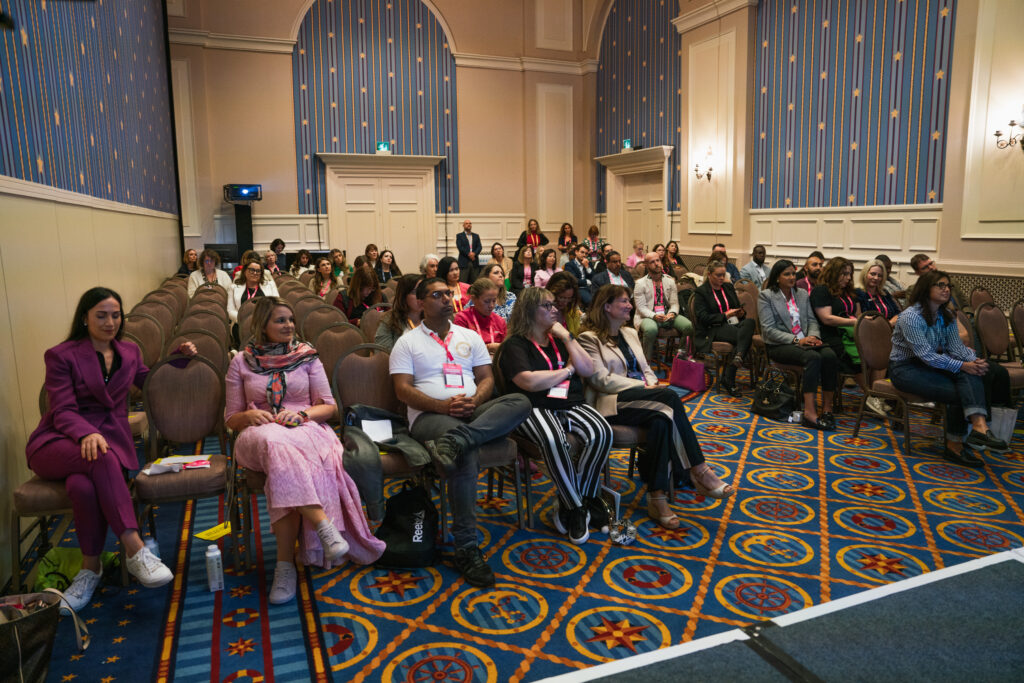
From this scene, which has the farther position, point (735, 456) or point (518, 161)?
point (518, 161)

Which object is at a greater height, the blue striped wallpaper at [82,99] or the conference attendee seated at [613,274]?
the blue striped wallpaper at [82,99]

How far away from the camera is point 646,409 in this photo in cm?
351

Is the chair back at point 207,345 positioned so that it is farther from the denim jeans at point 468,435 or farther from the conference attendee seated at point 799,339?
the conference attendee seated at point 799,339

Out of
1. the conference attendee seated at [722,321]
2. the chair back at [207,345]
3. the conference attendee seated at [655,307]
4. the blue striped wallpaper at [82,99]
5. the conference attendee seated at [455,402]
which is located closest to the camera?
the conference attendee seated at [455,402]

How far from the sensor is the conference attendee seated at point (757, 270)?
8.51 meters

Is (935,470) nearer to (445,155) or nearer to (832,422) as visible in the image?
(832,422)

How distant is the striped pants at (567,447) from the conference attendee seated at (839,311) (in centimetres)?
287

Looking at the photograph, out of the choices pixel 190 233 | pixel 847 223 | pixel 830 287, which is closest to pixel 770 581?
pixel 830 287

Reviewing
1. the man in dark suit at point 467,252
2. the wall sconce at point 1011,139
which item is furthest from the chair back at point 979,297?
the man in dark suit at point 467,252

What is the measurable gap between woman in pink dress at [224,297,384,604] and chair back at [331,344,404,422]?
0.27 m

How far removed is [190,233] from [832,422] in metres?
10.7

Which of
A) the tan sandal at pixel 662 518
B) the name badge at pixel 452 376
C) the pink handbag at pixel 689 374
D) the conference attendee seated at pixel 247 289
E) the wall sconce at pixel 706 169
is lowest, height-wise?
the tan sandal at pixel 662 518

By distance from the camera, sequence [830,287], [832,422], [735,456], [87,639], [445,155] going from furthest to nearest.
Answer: [445,155], [830,287], [832,422], [735,456], [87,639]

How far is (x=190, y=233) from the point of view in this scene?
39.1ft
